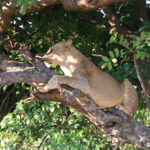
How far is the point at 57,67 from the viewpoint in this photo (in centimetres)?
658

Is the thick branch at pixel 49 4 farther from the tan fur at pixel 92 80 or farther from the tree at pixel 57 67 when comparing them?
the tan fur at pixel 92 80

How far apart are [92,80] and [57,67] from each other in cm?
135

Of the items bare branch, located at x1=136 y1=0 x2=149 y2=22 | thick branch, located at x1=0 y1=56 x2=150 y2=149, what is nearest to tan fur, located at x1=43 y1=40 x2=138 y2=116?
thick branch, located at x1=0 y1=56 x2=150 y2=149

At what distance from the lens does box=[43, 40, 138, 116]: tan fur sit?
5.20m

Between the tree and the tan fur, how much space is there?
170 millimetres

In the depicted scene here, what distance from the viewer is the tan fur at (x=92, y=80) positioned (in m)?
5.20

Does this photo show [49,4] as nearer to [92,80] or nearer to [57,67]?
[57,67]

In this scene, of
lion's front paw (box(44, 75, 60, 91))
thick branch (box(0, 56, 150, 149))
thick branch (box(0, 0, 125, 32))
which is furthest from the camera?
thick branch (box(0, 0, 125, 32))

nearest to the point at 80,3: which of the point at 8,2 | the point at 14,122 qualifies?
the point at 8,2

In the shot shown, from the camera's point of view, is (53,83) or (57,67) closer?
(53,83)

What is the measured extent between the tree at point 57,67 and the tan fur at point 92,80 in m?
0.17

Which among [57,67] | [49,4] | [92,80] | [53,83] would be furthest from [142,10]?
[53,83]

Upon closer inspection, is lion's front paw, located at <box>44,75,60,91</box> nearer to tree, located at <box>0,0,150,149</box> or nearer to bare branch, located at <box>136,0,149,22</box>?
tree, located at <box>0,0,150,149</box>

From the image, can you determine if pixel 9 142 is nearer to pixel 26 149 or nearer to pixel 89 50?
pixel 26 149
